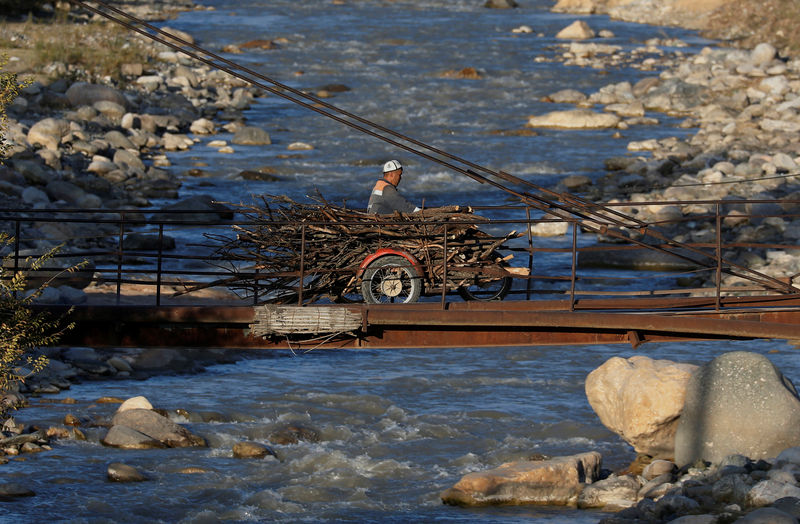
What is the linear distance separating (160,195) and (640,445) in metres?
16.6

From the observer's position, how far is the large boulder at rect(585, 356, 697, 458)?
1347cm

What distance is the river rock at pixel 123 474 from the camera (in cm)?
1323

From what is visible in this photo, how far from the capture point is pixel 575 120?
3638 centimetres

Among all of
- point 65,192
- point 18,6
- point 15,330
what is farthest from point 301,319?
point 18,6

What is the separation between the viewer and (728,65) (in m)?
42.0

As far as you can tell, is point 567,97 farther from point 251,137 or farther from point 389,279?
point 389,279

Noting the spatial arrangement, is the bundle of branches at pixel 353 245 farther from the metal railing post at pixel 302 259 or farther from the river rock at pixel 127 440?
the river rock at pixel 127 440

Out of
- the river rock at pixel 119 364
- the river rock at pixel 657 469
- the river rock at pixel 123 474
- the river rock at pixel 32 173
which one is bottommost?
the river rock at pixel 123 474

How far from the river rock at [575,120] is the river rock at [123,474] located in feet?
81.4

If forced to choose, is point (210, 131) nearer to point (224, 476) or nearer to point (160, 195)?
point (160, 195)

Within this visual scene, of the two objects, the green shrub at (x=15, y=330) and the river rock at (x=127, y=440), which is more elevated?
the green shrub at (x=15, y=330)

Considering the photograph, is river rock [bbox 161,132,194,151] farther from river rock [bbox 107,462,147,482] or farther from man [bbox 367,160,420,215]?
man [bbox 367,160,420,215]

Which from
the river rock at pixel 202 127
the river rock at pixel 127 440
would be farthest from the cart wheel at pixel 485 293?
the river rock at pixel 202 127

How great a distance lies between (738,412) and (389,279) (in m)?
4.02
